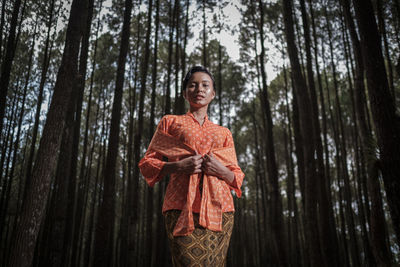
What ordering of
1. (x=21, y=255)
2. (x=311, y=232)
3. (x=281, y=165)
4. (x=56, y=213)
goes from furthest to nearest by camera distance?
(x=281, y=165)
(x=56, y=213)
(x=311, y=232)
(x=21, y=255)

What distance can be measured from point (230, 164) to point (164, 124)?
47cm

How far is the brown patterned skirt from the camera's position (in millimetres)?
1376

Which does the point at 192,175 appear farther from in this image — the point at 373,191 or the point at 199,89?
the point at 373,191

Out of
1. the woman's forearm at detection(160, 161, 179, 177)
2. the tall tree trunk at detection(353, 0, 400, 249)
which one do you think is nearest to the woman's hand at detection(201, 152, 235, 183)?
the woman's forearm at detection(160, 161, 179, 177)

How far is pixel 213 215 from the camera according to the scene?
4.80ft

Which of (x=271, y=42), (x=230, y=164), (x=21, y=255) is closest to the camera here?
(x=230, y=164)

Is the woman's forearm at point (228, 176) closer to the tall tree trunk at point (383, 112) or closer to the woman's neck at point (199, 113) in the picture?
the woman's neck at point (199, 113)

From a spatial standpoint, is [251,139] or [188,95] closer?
[188,95]

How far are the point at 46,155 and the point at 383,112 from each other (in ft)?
15.8

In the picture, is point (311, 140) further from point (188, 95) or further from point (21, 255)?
point (21, 255)

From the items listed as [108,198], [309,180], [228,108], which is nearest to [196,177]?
[309,180]

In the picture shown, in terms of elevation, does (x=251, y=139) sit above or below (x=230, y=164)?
above

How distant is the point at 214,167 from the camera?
1.52 metres

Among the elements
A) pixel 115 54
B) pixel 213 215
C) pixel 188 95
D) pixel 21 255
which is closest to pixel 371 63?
pixel 188 95
